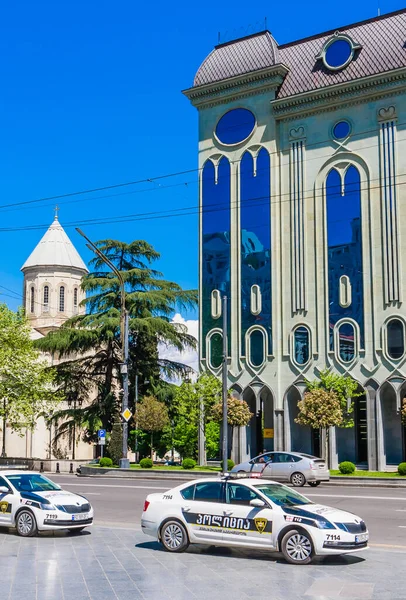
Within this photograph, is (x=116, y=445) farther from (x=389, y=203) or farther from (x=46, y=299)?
(x=46, y=299)

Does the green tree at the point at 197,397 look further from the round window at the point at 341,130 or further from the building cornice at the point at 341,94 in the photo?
the building cornice at the point at 341,94

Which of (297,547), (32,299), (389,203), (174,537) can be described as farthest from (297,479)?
(32,299)

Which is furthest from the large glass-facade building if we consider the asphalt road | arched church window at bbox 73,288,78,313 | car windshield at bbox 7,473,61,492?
arched church window at bbox 73,288,78,313

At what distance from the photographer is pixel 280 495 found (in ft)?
46.4

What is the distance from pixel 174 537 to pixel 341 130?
37.1 m

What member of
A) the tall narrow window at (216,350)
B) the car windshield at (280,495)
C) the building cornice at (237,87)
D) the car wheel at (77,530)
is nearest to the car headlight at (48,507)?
the car wheel at (77,530)

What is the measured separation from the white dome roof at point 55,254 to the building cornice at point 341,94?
43.4 metres

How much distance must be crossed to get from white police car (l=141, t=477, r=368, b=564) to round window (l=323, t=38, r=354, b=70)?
126 feet

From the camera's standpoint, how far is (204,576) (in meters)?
12.2

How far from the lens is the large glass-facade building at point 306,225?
1759 inches

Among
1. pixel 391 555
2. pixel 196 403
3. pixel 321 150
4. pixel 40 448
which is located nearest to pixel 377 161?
pixel 321 150

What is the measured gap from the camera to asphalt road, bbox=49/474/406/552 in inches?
699

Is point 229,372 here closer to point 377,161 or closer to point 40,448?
point 377,161

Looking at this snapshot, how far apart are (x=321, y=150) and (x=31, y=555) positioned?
38.0 metres
